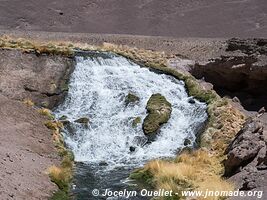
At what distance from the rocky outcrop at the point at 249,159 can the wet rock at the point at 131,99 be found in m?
8.44

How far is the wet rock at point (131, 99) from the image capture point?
31344mm

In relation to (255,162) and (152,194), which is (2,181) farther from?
(255,162)

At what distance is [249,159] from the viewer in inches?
861

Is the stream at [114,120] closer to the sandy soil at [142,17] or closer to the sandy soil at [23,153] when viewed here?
the sandy soil at [23,153]

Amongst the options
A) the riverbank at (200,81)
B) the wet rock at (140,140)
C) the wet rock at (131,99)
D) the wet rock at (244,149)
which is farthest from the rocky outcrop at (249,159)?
the wet rock at (131,99)

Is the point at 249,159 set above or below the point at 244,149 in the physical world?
below

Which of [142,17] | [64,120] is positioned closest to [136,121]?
[64,120]

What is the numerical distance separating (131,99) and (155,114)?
8.10 feet

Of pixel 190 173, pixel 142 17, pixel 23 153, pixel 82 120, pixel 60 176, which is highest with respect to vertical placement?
pixel 142 17

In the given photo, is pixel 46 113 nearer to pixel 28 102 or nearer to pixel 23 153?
pixel 28 102

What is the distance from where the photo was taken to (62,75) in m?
34.0

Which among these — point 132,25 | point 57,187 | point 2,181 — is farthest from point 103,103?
point 132,25

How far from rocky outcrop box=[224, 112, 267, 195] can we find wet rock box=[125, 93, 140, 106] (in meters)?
8.44

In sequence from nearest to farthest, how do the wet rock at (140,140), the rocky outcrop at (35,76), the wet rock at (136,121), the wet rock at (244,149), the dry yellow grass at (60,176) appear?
the wet rock at (244,149) → the dry yellow grass at (60,176) → the wet rock at (140,140) → the wet rock at (136,121) → the rocky outcrop at (35,76)
